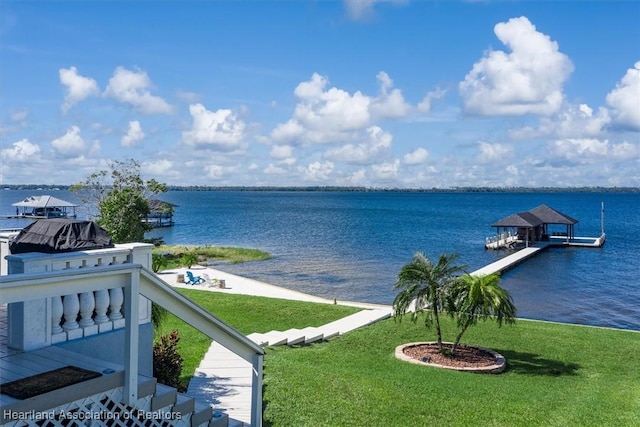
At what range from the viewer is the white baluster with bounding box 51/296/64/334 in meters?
4.68

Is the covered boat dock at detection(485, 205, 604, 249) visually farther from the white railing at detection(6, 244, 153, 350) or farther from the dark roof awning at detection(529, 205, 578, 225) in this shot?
the white railing at detection(6, 244, 153, 350)

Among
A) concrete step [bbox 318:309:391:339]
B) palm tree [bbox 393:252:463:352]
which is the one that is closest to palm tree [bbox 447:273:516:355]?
palm tree [bbox 393:252:463:352]

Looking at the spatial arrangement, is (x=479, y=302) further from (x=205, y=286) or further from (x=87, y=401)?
(x=205, y=286)

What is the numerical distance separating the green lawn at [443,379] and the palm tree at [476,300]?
1382mm

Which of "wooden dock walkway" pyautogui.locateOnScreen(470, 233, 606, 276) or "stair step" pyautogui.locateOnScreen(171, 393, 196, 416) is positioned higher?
"stair step" pyautogui.locateOnScreen(171, 393, 196, 416)

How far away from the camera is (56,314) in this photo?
472cm

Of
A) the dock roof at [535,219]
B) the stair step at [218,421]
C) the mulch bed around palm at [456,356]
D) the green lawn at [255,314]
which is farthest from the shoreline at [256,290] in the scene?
the dock roof at [535,219]

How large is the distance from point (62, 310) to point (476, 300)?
35.7 ft

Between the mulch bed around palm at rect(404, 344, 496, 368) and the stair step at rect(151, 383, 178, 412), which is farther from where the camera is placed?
the mulch bed around palm at rect(404, 344, 496, 368)

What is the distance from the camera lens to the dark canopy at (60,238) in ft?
18.9

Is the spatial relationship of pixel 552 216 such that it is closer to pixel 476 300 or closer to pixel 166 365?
pixel 476 300

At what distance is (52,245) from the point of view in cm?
585

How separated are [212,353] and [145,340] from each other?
649 cm

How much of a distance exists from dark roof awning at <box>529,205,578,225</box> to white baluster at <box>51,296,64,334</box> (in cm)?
5523
